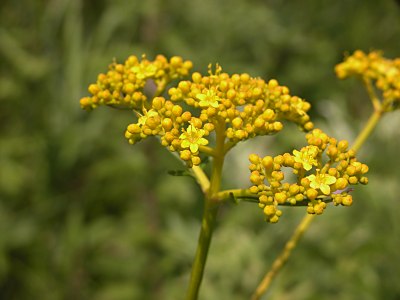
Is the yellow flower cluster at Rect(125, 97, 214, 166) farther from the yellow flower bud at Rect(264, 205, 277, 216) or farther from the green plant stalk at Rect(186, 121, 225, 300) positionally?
the yellow flower bud at Rect(264, 205, 277, 216)

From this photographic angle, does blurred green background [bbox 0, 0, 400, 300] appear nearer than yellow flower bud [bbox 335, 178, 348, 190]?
No

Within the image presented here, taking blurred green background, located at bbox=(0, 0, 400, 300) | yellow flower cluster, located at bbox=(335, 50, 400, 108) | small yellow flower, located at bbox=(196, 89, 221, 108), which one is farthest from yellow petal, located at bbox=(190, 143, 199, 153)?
blurred green background, located at bbox=(0, 0, 400, 300)

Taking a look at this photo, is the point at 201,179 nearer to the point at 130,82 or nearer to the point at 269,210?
the point at 269,210

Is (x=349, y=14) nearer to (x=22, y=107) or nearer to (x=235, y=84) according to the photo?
(x=22, y=107)

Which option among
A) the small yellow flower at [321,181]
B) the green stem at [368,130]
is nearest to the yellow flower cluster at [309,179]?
the small yellow flower at [321,181]

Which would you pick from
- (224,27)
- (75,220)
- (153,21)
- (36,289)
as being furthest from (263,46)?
(36,289)

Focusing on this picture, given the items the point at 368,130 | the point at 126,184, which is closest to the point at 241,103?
the point at 368,130
